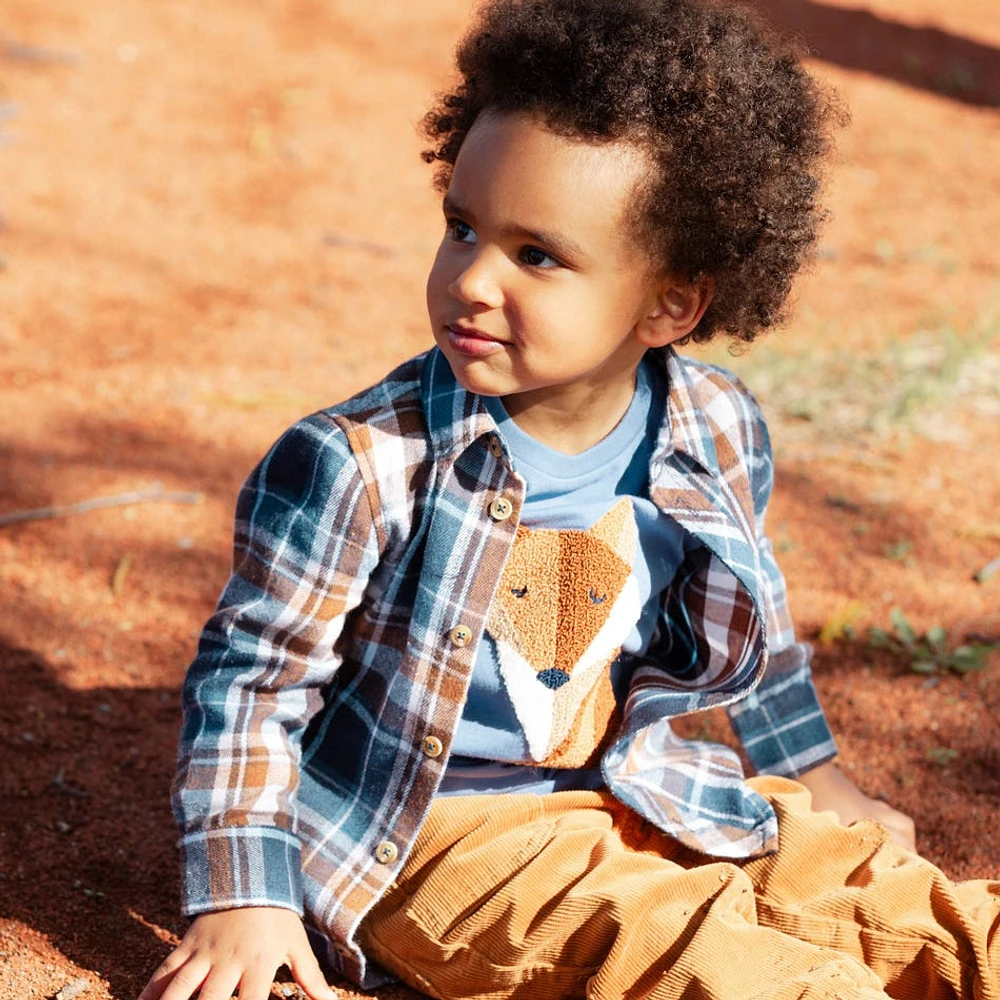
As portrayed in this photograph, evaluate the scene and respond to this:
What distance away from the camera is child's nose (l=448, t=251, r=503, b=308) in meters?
1.78

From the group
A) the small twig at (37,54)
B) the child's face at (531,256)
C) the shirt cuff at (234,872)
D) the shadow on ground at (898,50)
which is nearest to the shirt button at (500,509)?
the child's face at (531,256)

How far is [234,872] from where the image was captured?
182cm

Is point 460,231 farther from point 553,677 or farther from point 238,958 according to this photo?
point 238,958

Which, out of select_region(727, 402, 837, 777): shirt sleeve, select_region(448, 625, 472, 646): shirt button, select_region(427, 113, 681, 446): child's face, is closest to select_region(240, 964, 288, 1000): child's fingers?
select_region(448, 625, 472, 646): shirt button

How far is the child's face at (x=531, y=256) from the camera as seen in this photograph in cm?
177

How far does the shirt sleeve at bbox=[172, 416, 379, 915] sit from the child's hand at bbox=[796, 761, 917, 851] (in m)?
0.90

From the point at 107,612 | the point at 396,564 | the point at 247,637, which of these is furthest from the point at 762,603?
the point at 107,612

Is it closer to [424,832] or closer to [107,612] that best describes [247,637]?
[424,832]

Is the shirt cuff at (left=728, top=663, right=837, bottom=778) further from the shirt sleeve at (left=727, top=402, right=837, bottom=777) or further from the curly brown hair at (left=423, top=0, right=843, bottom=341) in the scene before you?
the curly brown hair at (left=423, top=0, right=843, bottom=341)

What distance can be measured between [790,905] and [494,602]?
0.61 metres

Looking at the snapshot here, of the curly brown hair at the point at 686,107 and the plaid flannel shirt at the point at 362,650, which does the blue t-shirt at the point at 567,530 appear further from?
the curly brown hair at the point at 686,107

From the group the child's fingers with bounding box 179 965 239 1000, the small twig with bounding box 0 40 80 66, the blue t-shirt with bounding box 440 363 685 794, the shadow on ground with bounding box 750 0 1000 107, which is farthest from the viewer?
the shadow on ground with bounding box 750 0 1000 107

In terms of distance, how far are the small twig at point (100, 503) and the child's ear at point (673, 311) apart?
171 cm

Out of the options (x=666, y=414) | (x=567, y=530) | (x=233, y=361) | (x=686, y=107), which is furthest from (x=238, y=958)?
(x=233, y=361)
